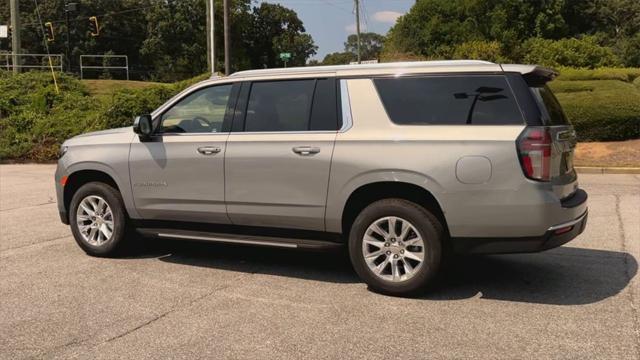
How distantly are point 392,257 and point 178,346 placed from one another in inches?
74.7

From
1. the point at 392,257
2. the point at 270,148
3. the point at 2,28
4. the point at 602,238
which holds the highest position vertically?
the point at 2,28

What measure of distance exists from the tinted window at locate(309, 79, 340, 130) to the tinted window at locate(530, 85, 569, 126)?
5.44 ft

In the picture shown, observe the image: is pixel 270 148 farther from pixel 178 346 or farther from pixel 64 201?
pixel 64 201

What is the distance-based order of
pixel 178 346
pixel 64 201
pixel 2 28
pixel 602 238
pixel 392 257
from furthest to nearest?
pixel 2 28 → pixel 602 238 → pixel 64 201 → pixel 392 257 → pixel 178 346

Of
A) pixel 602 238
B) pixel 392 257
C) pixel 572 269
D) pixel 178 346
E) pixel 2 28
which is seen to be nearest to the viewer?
pixel 178 346

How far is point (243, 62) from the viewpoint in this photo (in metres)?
84.5

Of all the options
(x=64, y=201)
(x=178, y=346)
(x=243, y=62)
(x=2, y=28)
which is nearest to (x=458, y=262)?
(x=178, y=346)

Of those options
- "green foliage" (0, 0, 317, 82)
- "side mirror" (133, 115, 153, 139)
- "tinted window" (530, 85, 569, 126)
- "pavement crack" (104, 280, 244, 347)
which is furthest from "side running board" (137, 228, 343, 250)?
"green foliage" (0, 0, 317, 82)

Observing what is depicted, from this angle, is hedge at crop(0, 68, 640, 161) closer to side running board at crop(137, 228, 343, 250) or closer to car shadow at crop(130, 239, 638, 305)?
car shadow at crop(130, 239, 638, 305)

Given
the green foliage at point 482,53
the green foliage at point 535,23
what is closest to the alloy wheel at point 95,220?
the green foliage at point 482,53

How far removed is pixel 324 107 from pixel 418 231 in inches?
54.8

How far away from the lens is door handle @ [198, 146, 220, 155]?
5762 millimetres

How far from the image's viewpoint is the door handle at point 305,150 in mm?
5312

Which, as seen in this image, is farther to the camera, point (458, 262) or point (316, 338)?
point (458, 262)
